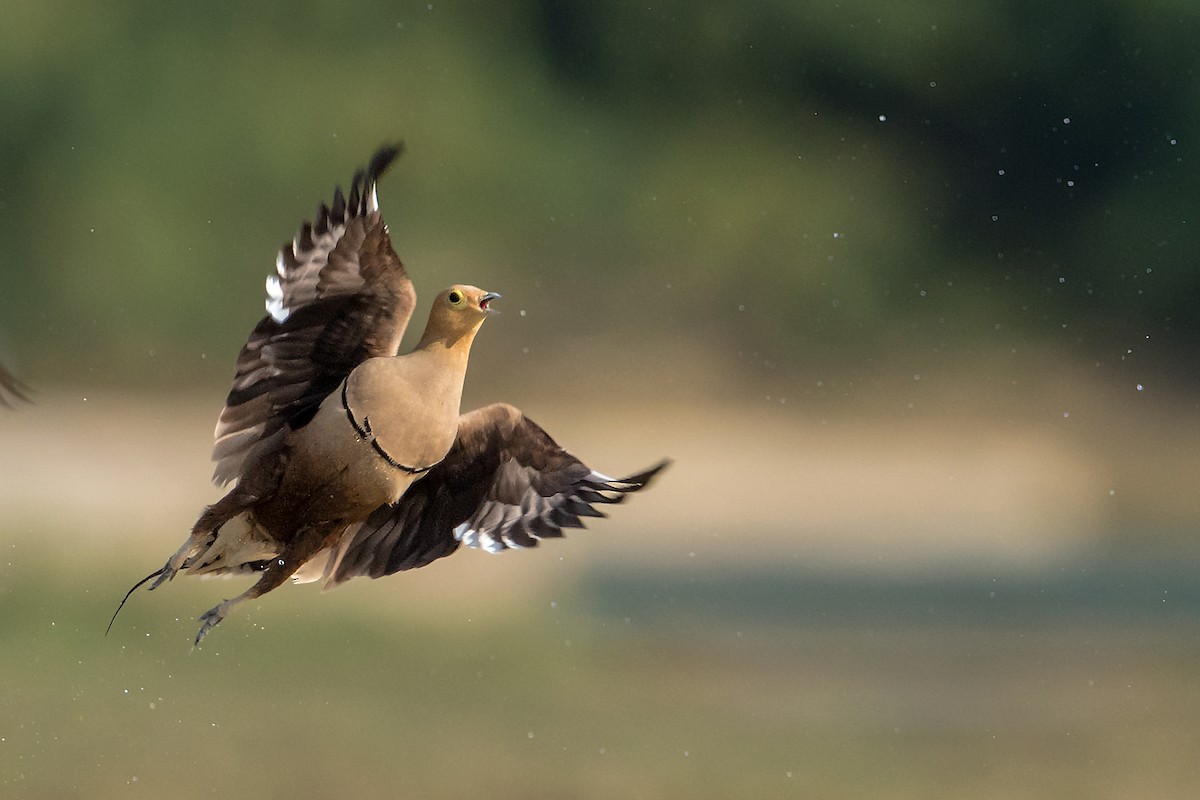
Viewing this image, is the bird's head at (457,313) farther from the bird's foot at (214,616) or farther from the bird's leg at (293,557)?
the bird's foot at (214,616)

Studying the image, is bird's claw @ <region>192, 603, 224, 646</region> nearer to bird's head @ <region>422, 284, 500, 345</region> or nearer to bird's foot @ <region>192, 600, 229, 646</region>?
bird's foot @ <region>192, 600, 229, 646</region>

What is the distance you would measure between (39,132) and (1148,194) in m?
3.38

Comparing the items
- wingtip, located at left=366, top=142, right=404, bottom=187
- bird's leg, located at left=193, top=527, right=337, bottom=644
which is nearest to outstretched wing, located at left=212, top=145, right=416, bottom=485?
wingtip, located at left=366, top=142, right=404, bottom=187

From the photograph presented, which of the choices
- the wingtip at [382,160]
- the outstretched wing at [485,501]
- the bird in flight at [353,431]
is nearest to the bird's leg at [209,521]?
the bird in flight at [353,431]

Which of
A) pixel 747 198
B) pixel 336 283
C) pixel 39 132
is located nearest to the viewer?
pixel 336 283

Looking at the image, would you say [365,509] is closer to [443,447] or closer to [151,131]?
[443,447]

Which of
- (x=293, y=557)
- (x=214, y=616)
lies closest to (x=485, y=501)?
(x=293, y=557)

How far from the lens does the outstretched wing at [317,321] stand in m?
2.14

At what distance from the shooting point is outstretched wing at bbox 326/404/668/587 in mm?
2309

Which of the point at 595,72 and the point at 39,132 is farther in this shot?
the point at 595,72

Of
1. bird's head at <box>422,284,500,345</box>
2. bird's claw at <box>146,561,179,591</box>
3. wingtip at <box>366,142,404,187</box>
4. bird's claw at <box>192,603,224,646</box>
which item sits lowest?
bird's claw at <box>192,603,224,646</box>

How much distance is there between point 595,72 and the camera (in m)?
5.77

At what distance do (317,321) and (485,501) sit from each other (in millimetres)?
336

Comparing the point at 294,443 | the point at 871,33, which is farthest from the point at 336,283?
the point at 871,33
